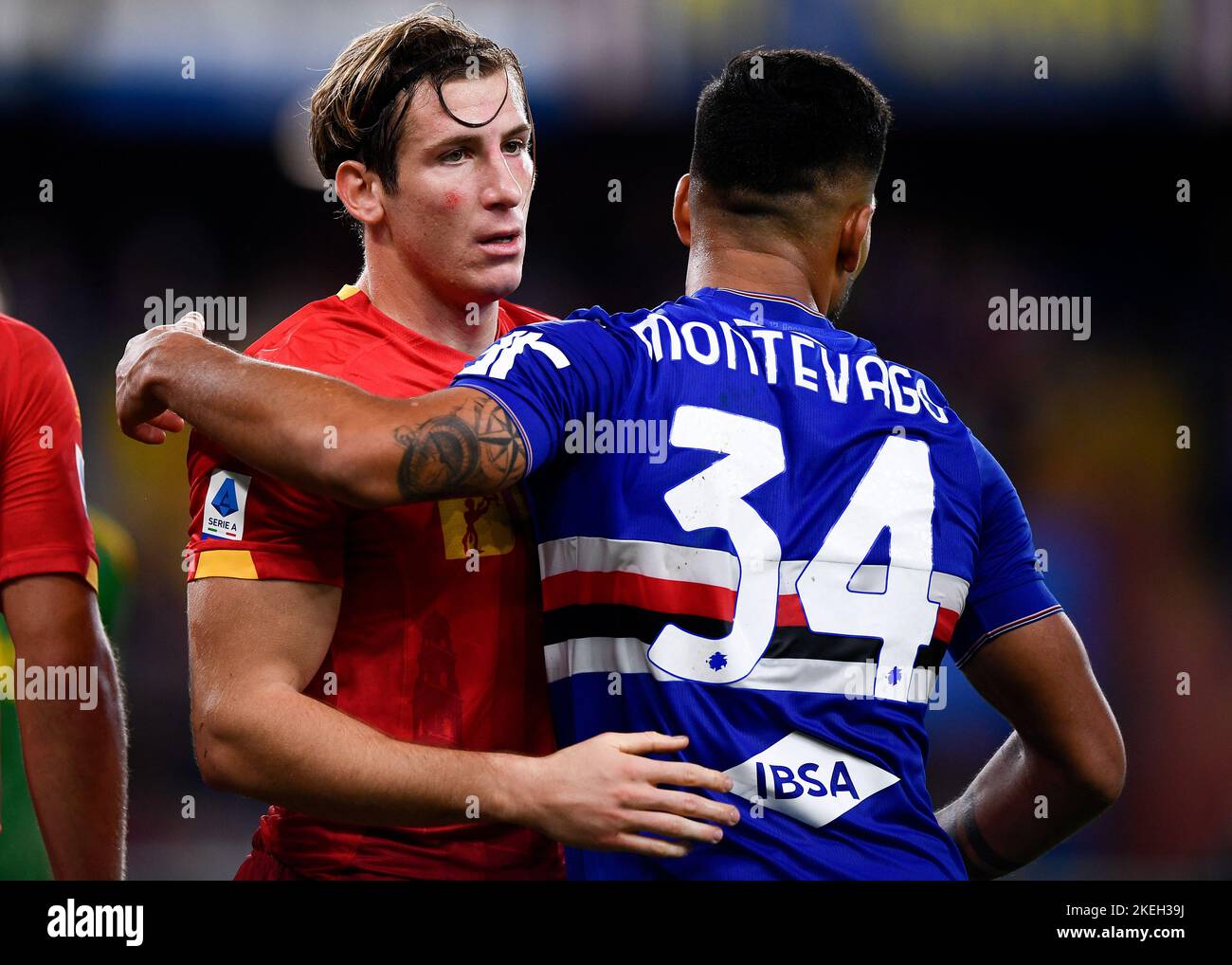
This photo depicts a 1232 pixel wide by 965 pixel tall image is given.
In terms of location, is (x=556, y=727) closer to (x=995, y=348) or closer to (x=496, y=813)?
(x=496, y=813)

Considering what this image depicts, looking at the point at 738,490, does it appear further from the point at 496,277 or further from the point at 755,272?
the point at 496,277

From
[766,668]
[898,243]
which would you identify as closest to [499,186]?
[766,668]

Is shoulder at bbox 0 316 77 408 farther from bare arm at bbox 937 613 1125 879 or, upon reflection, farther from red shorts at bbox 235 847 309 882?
bare arm at bbox 937 613 1125 879

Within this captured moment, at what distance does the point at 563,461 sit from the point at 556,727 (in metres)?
0.49

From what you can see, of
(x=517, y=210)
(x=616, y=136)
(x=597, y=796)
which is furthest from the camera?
(x=616, y=136)

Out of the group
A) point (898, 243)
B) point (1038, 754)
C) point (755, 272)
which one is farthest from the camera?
point (898, 243)

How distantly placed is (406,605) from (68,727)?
1.04 meters

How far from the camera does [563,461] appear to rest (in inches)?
85.6

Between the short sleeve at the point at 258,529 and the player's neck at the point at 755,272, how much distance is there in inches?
32.1

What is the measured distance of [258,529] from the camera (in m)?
2.15

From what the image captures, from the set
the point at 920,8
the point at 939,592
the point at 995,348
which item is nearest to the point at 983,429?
the point at 995,348

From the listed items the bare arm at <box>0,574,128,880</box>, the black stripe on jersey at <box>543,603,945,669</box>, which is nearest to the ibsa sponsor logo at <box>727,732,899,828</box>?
the black stripe on jersey at <box>543,603,945,669</box>

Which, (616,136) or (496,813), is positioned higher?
(616,136)

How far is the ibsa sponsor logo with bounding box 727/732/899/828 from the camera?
212cm
